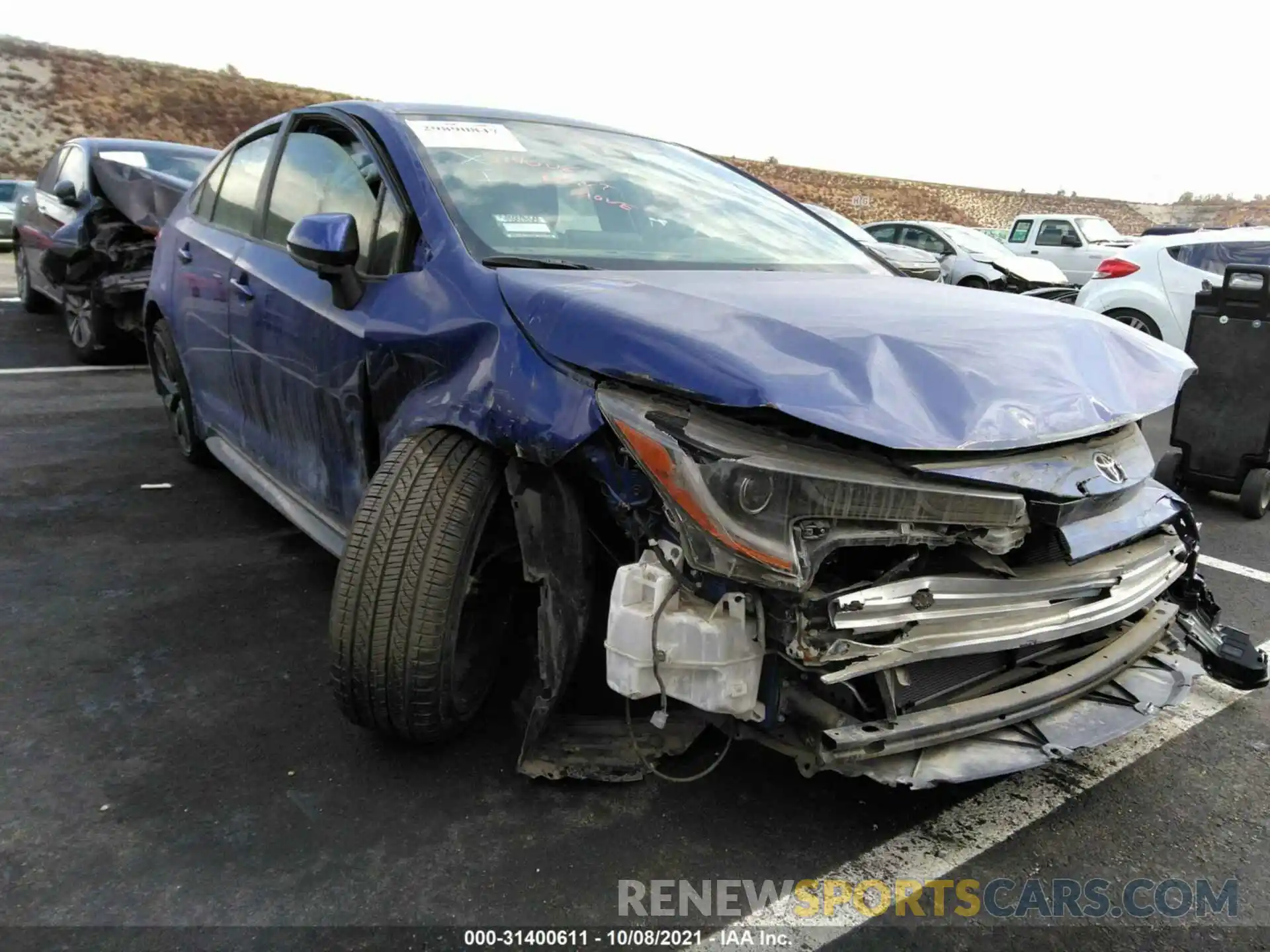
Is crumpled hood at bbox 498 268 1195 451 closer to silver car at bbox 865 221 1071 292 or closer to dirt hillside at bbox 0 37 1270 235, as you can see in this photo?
silver car at bbox 865 221 1071 292

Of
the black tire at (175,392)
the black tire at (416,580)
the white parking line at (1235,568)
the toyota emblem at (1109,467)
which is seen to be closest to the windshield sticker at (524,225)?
the black tire at (416,580)

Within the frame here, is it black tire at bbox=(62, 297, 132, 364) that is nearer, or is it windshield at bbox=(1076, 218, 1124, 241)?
black tire at bbox=(62, 297, 132, 364)

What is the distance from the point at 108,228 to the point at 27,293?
348 centimetres

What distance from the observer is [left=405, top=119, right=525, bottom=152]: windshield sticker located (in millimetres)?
2957

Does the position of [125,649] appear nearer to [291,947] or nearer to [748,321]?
[291,947]

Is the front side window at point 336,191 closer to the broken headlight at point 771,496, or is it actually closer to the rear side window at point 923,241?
the broken headlight at point 771,496

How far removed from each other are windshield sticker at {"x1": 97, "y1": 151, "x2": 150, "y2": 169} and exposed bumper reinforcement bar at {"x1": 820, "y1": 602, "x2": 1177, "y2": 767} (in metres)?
7.12

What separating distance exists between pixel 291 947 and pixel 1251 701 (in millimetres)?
2951

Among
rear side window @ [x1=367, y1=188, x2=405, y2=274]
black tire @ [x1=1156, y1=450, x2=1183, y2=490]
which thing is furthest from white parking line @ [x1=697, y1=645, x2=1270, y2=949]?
black tire @ [x1=1156, y1=450, x2=1183, y2=490]

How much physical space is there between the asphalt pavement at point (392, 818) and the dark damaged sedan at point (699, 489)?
0.17 metres

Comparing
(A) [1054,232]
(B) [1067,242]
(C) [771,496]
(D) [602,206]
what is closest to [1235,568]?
(D) [602,206]

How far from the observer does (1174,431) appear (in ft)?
17.1

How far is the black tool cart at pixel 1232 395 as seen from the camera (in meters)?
4.96

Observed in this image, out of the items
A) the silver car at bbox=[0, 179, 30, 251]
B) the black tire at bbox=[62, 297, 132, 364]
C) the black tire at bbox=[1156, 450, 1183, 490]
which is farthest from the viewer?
the silver car at bbox=[0, 179, 30, 251]
